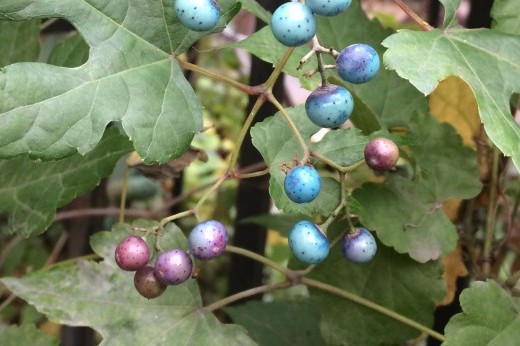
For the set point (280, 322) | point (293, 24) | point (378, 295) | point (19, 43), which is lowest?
point (280, 322)

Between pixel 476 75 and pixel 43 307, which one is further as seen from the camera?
pixel 43 307

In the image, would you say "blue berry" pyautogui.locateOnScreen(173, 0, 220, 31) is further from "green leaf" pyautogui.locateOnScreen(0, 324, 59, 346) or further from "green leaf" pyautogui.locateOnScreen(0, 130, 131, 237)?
"green leaf" pyautogui.locateOnScreen(0, 324, 59, 346)

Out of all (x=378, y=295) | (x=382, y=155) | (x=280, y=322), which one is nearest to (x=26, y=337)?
(x=280, y=322)

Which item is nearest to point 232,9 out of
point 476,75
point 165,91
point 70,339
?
point 165,91

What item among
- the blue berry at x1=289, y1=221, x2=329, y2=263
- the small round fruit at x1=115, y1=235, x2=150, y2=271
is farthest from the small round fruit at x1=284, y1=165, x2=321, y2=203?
the small round fruit at x1=115, y1=235, x2=150, y2=271

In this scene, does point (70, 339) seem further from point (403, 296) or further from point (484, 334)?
point (484, 334)

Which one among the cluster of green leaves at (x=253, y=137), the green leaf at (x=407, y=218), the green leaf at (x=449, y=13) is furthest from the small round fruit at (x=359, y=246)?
the green leaf at (x=449, y=13)

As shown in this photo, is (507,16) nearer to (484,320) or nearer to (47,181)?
(484,320)
